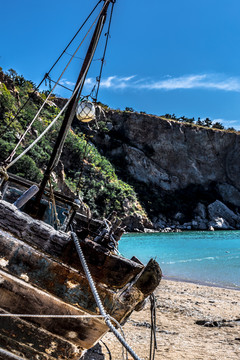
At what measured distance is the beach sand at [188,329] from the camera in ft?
16.0

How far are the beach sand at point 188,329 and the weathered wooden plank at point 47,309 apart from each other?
2.01m

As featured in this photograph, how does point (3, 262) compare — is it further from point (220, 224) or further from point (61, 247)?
point (220, 224)

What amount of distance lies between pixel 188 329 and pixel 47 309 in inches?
210

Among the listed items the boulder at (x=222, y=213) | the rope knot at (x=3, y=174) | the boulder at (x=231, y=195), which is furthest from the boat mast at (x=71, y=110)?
the boulder at (x=231, y=195)

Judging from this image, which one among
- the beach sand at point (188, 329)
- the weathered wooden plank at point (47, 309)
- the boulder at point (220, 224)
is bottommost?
the beach sand at point (188, 329)

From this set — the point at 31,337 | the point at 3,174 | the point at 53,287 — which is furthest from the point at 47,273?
the point at 3,174

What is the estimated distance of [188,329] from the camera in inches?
260

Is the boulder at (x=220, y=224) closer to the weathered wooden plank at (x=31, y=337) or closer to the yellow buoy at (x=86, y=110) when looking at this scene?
the yellow buoy at (x=86, y=110)

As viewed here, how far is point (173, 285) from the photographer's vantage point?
13.1 m

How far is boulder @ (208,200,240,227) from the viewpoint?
181ft

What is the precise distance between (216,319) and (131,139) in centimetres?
5385

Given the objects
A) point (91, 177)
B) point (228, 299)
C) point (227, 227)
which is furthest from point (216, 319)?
point (227, 227)

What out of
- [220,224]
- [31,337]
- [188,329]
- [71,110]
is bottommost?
[188,329]

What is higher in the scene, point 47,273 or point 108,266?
point 108,266
